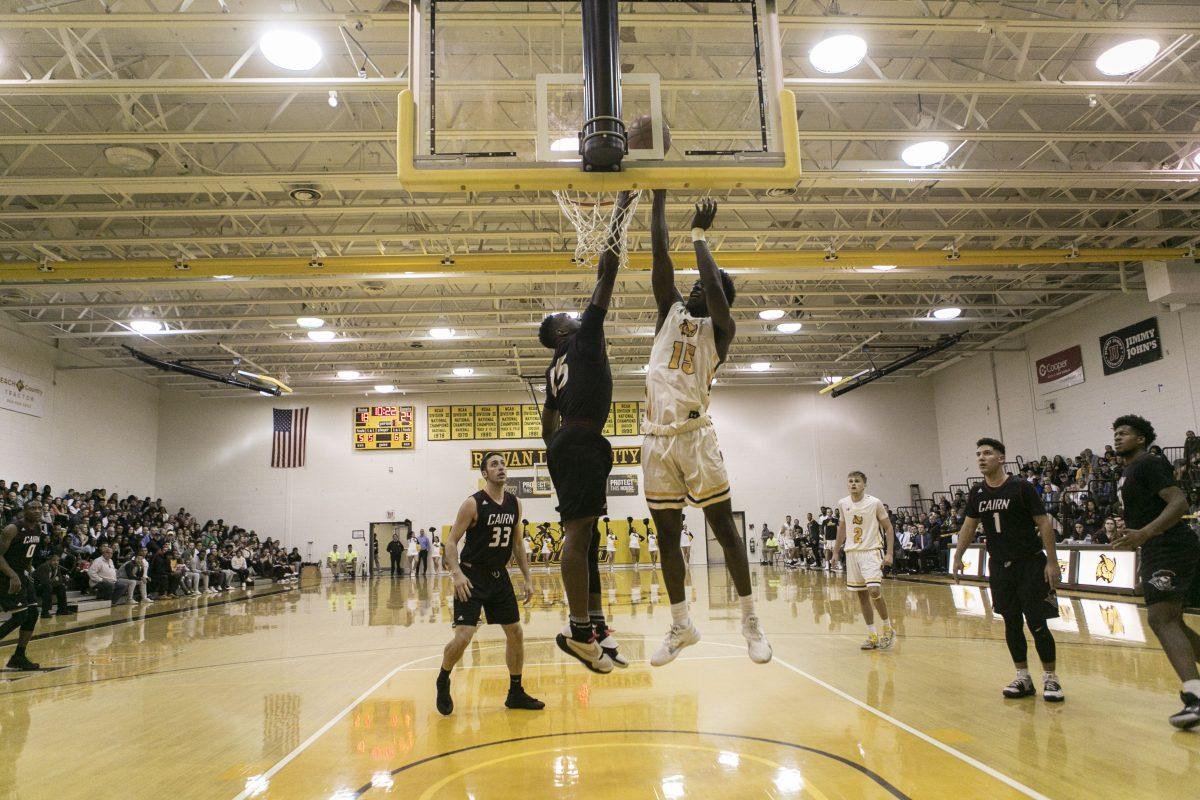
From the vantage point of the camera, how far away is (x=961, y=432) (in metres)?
28.4

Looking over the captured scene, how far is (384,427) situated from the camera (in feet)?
96.7

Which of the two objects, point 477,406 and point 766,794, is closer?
point 766,794

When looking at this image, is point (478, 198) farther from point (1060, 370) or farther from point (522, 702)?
point (1060, 370)

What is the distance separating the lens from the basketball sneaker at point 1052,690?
5.75 meters

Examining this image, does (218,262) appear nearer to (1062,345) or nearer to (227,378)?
(227,378)

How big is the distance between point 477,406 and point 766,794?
26429mm

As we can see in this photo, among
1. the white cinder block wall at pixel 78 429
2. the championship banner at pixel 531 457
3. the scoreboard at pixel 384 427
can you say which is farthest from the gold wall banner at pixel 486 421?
the white cinder block wall at pixel 78 429

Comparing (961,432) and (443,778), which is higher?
(961,432)

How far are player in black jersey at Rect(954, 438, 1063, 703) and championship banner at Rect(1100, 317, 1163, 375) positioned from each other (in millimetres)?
16196

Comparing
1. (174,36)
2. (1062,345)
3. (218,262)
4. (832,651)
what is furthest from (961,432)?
(174,36)

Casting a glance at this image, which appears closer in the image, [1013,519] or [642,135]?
[642,135]

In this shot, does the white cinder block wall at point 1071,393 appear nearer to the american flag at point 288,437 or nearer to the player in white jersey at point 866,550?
the player in white jersey at point 866,550

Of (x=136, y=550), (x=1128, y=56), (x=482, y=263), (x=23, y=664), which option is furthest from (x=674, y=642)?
(x=136, y=550)

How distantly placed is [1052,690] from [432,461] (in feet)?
83.4
